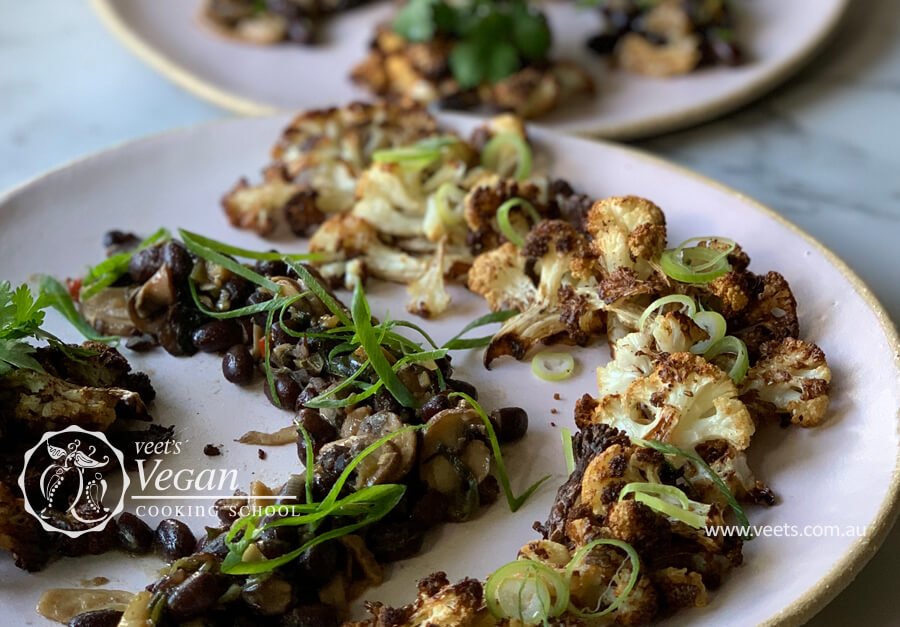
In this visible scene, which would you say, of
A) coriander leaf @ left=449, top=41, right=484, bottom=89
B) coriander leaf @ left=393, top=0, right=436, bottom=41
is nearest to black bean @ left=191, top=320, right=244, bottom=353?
coriander leaf @ left=449, top=41, right=484, bottom=89

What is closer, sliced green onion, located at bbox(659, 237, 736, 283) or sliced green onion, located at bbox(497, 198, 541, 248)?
sliced green onion, located at bbox(659, 237, 736, 283)

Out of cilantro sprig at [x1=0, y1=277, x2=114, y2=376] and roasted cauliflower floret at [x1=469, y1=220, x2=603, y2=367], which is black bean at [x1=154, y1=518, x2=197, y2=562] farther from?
roasted cauliflower floret at [x1=469, y1=220, x2=603, y2=367]

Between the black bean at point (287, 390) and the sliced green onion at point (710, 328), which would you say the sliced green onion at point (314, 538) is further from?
the sliced green onion at point (710, 328)

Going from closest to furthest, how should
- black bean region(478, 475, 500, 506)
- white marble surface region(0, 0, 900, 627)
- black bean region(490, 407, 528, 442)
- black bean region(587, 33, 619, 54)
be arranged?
black bean region(478, 475, 500, 506)
black bean region(490, 407, 528, 442)
white marble surface region(0, 0, 900, 627)
black bean region(587, 33, 619, 54)

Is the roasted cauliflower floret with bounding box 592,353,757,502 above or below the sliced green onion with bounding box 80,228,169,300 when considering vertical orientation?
above

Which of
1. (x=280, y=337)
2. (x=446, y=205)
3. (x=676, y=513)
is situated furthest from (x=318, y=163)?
(x=676, y=513)

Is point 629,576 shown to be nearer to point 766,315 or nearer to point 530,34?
point 766,315
